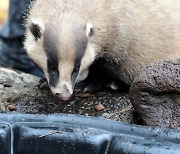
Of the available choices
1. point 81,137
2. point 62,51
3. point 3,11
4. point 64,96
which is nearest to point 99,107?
point 64,96

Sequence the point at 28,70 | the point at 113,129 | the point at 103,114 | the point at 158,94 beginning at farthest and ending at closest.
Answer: the point at 28,70 → the point at 103,114 → the point at 158,94 → the point at 113,129

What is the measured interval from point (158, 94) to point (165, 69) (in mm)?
105

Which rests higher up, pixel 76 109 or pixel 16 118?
pixel 16 118

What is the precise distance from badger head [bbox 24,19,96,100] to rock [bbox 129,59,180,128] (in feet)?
1.44

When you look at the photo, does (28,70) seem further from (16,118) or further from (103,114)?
(16,118)

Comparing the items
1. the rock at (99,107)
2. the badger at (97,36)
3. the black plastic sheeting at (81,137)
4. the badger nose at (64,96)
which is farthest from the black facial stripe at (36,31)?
the black plastic sheeting at (81,137)

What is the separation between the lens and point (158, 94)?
91.9 inches

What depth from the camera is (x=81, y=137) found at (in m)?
1.99

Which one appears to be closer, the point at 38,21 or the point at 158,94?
the point at 158,94

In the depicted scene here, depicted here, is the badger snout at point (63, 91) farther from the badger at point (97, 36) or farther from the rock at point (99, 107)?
the rock at point (99, 107)

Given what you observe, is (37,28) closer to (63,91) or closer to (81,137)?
(63,91)

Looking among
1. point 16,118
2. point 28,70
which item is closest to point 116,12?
point 16,118

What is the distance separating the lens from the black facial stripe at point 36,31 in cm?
281

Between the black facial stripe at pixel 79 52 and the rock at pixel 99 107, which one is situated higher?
the black facial stripe at pixel 79 52
